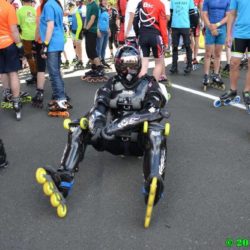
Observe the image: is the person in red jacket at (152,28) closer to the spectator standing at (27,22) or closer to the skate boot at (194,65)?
the spectator standing at (27,22)

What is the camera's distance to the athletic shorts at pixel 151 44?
659cm

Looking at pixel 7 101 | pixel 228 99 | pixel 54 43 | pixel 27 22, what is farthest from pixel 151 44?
pixel 7 101

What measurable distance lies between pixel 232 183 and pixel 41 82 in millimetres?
3837

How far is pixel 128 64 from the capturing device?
3.82 m

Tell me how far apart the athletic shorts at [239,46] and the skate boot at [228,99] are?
1.98 feet

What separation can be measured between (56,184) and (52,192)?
0.14m

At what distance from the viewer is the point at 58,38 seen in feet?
18.2

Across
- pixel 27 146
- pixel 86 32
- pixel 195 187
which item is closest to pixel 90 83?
pixel 86 32

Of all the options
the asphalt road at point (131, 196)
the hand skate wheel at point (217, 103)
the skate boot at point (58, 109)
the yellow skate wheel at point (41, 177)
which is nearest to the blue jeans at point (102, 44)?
the skate boot at point (58, 109)

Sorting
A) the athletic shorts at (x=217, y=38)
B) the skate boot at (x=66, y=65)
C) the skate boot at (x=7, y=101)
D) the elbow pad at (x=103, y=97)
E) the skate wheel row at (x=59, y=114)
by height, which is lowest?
the skate boot at (x=66, y=65)

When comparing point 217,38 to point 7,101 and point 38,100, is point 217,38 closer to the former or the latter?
point 38,100

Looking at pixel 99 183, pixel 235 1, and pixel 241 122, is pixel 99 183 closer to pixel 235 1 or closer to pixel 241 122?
pixel 241 122

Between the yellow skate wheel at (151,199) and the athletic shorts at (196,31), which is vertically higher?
the athletic shorts at (196,31)

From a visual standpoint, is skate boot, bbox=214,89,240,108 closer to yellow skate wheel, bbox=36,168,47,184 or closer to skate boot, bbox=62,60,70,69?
yellow skate wheel, bbox=36,168,47,184
